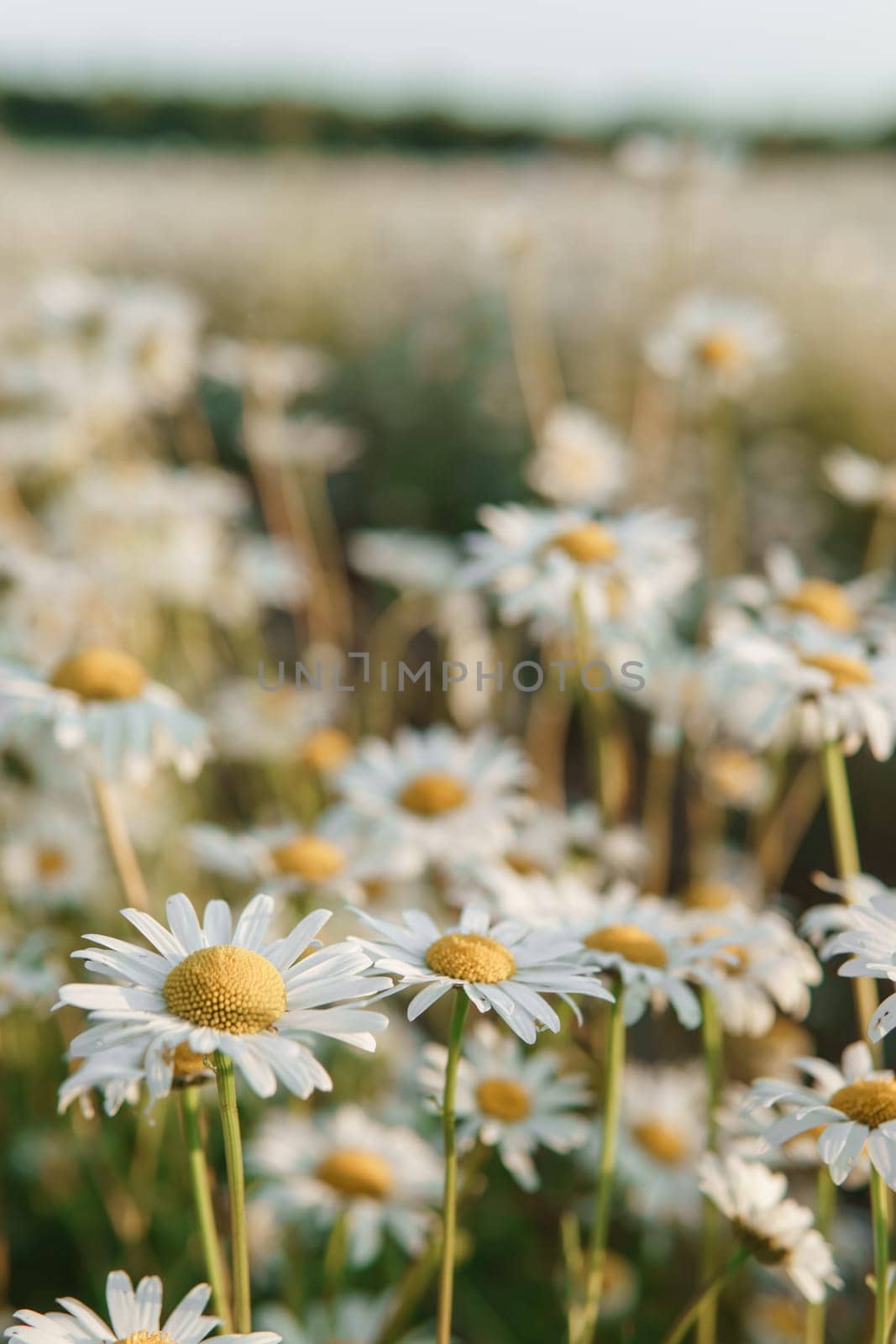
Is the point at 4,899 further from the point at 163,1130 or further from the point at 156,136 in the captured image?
the point at 156,136

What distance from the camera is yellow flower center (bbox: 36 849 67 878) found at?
2.16m

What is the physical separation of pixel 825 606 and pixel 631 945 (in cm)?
76

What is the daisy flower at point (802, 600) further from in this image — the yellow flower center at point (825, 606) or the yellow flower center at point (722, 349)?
the yellow flower center at point (722, 349)

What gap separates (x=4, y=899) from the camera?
6.84 feet

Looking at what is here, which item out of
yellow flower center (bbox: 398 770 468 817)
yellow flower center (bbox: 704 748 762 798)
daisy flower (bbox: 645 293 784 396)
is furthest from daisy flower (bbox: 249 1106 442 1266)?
daisy flower (bbox: 645 293 784 396)

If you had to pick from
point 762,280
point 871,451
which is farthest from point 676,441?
point 762,280

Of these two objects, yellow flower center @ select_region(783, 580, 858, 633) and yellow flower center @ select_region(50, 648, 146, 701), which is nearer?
yellow flower center @ select_region(50, 648, 146, 701)

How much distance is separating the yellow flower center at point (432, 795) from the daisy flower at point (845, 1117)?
77 centimetres

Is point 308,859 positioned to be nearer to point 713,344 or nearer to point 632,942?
point 632,942

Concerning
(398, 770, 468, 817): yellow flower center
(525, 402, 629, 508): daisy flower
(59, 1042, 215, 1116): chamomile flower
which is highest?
(525, 402, 629, 508): daisy flower

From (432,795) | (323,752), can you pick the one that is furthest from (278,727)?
(432,795)

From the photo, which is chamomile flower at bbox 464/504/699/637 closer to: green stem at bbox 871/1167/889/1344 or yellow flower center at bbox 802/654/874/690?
yellow flower center at bbox 802/654/874/690

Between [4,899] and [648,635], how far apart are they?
3.77 ft

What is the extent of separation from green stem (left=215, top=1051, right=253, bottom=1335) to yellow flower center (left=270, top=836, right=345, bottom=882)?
0.76 metres
